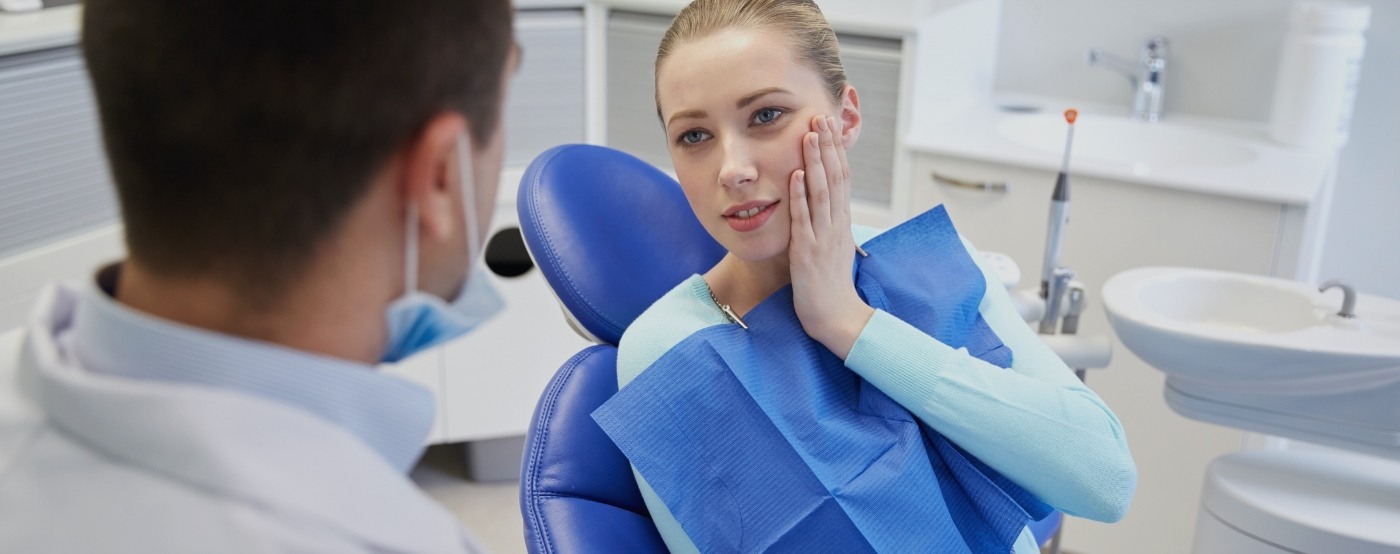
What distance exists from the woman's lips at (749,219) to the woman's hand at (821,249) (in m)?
0.02

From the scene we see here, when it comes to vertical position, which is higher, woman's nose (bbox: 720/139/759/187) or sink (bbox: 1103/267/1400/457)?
woman's nose (bbox: 720/139/759/187)

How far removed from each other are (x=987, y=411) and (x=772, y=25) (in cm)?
47

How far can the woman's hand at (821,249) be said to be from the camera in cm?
130

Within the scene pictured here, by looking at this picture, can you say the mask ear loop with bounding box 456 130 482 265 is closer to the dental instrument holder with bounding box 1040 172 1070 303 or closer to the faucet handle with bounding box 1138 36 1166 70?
the dental instrument holder with bounding box 1040 172 1070 303

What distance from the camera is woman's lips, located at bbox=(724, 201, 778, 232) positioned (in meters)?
1.30

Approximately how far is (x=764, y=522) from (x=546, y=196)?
0.47m

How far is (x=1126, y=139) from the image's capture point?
2623mm

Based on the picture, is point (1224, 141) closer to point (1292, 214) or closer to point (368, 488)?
point (1292, 214)

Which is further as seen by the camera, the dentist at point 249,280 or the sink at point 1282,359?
the sink at point 1282,359

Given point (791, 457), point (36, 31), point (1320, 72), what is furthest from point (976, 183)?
point (36, 31)

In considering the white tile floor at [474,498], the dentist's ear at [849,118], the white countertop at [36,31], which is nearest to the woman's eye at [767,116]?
the dentist's ear at [849,118]

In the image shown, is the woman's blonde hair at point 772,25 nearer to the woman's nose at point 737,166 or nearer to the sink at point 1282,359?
the woman's nose at point 737,166

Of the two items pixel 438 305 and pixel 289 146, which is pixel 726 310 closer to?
pixel 438 305

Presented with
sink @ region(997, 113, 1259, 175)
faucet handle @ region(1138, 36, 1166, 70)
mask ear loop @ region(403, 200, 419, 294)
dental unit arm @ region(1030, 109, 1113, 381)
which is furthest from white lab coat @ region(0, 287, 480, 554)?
faucet handle @ region(1138, 36, 1166, 70)
